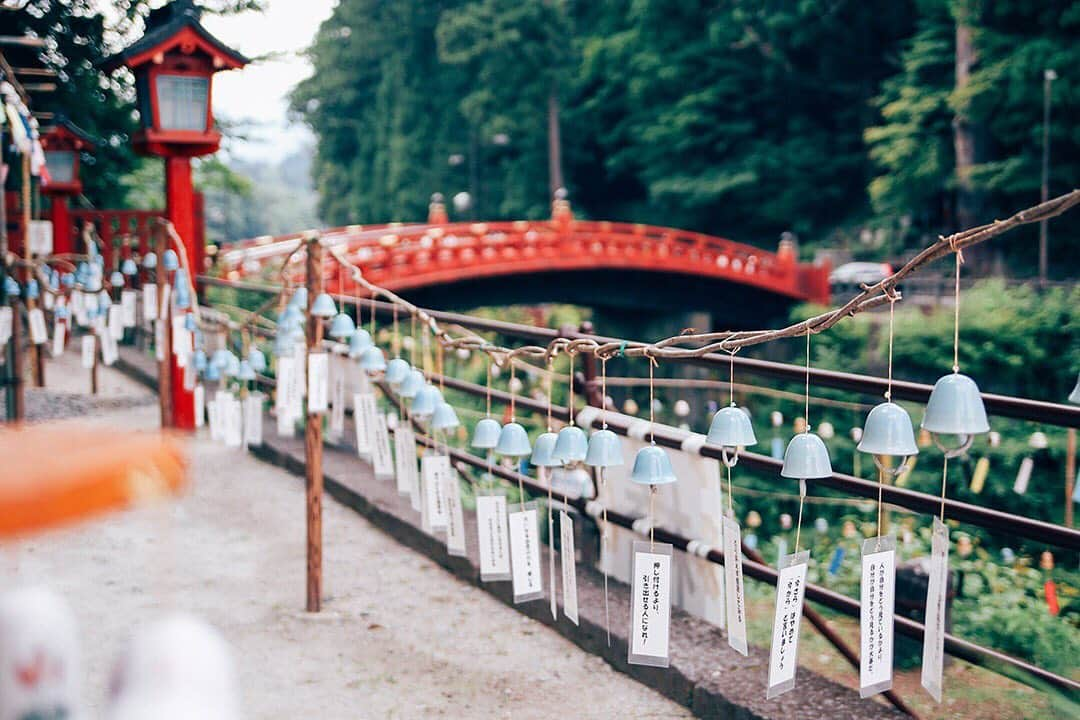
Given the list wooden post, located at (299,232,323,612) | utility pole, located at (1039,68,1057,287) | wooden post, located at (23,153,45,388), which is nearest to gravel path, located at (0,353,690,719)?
wooden post, located at (299,232,323,612)

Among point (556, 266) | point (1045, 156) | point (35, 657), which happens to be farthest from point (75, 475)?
point (1045, 156)

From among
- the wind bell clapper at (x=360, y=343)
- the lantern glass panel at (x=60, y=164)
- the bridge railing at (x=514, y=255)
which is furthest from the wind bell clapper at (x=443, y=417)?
the bridge railing at (x=514, y=255)

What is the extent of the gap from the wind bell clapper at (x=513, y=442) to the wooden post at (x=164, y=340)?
16.8ft

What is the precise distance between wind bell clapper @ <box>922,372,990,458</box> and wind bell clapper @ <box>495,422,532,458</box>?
5.16 feet

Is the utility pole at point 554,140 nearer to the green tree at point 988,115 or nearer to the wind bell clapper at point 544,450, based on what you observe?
the green tree at point 988,115

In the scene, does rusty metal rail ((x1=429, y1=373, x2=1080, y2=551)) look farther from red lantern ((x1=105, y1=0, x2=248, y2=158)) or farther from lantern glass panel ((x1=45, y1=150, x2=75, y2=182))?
lantern glass panel ((x1=45, y1=150, x2=75, y2=182))

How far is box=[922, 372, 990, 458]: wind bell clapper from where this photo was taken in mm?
2412

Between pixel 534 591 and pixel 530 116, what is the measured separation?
36.0 meters

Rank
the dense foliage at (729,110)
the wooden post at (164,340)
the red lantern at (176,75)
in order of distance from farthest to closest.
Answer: the dense foliage at (729,110)
the red lantern at (176,75)
the wooden post at (164,340)

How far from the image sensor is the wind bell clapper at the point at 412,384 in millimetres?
4397

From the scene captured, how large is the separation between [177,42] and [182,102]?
0.47 meters

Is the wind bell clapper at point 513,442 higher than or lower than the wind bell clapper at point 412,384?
lower

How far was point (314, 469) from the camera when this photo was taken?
5047 millimetres

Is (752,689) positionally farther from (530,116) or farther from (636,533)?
(530,116)
